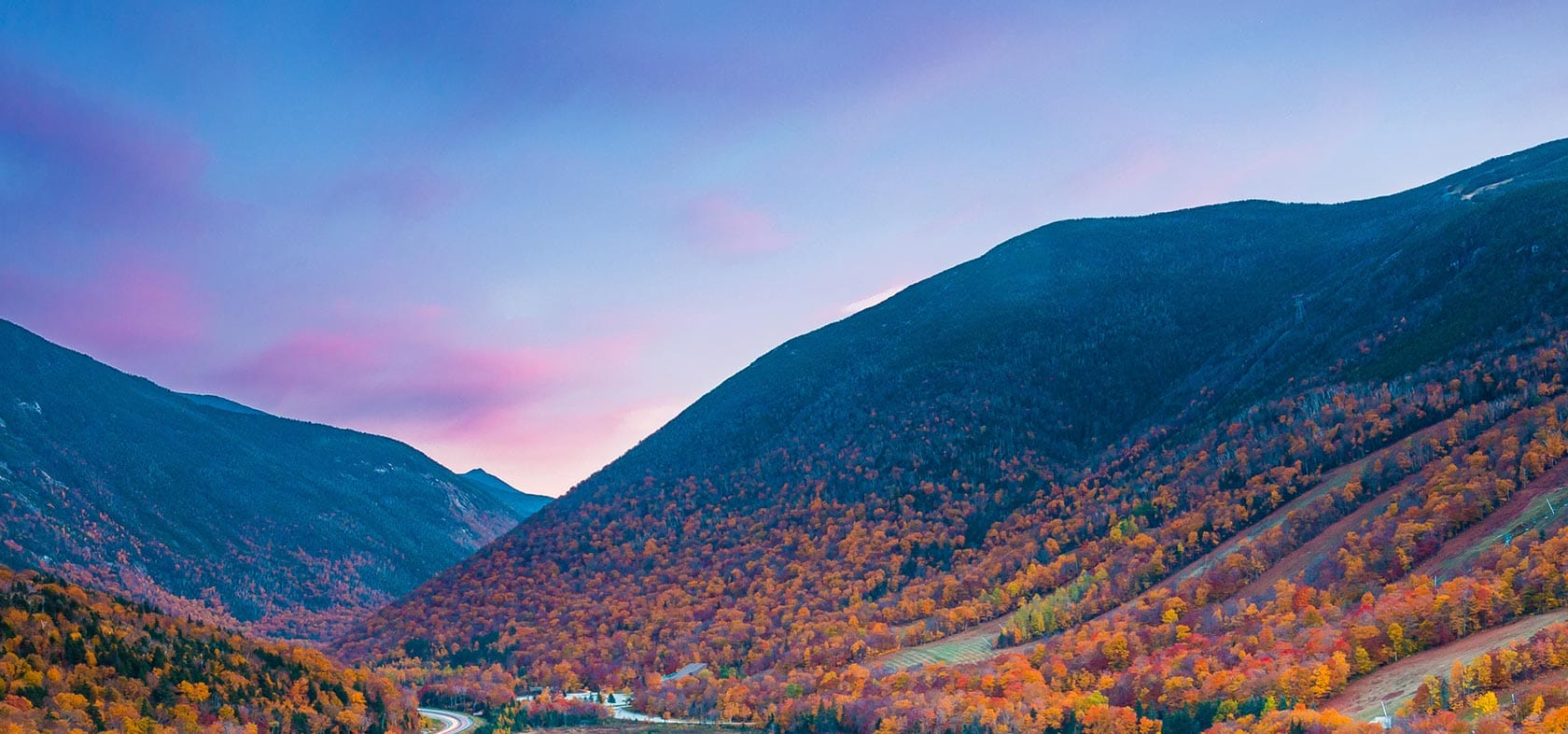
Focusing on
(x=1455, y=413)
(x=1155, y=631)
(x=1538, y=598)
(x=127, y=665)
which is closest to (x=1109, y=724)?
(x=1155, y=631)

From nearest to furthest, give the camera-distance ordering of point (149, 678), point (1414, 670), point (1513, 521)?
1. point (1414, 670)
2. point (149, 678)
3. point (1513, 521)

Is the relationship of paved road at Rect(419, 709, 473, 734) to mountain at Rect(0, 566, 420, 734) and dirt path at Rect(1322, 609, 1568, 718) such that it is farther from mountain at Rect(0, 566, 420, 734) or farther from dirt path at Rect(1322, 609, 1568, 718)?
dirt path at Rect(1322, 609, 1568, 718)

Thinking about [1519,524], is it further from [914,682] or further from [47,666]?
[47,666]

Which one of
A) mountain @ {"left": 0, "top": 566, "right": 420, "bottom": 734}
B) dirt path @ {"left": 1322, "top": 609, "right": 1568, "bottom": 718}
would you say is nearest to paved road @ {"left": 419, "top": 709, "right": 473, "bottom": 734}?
mountain @ {"left": 0, "top": 566, "right": 420, "bottom": 734}

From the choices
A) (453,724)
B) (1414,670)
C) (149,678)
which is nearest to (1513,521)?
(1414,670)

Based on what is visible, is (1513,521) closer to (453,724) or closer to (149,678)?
(453,724)

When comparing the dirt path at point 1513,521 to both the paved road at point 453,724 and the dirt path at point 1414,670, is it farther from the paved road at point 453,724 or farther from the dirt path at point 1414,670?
Answer: the paved road at point 453,724
